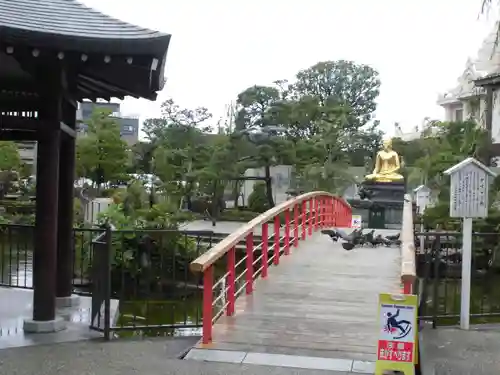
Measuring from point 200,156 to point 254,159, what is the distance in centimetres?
405

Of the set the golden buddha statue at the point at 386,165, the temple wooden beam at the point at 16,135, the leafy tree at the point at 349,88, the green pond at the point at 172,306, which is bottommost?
the green pond at the point at 172,306

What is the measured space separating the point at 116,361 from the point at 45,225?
1889 mm

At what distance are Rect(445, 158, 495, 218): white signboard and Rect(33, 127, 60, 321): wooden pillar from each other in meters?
4.39

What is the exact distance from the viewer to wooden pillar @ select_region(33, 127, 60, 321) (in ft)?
22.5

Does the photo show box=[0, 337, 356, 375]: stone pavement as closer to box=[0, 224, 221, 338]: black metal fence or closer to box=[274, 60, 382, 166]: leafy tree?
box=[0, 224, 221, 338]: black metal fence

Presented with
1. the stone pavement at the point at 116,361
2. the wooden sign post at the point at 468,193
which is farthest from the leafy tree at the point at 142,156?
the stone pavement at the point at 116,361

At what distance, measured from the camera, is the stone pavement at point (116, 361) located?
17.7 feet

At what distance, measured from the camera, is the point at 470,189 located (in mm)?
7484

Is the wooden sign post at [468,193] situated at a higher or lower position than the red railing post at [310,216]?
higher

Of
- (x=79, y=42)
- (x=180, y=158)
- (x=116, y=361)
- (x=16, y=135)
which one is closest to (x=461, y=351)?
(x=116, y=361)

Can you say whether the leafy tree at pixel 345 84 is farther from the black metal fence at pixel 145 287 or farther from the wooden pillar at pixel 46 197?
the wooden pillar at pixel 46 197

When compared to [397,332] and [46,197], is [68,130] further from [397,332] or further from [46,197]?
[397,332]

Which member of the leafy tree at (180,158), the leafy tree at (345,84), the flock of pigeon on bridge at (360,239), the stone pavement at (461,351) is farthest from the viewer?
the leafy tree at (345,84)

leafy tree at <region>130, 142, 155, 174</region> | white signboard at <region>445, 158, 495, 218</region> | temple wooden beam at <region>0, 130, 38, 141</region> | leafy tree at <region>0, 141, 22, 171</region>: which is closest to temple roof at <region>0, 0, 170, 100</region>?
temple wooden beam at <region>0, 130, 38, 141</region>
